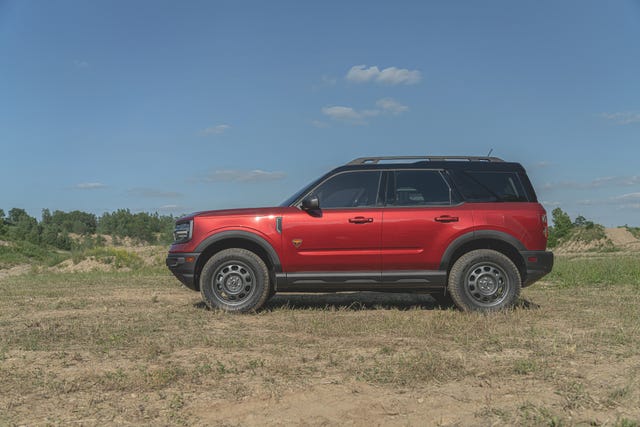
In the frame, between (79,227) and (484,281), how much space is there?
285 feet

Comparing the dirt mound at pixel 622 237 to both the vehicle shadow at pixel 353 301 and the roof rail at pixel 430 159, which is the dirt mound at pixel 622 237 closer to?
the vehicle shadow at pixel 353 301

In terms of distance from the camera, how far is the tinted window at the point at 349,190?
7.48 metres

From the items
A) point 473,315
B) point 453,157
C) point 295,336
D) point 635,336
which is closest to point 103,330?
point 295,336

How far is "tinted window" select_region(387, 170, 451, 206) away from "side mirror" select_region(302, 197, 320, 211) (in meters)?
1.03

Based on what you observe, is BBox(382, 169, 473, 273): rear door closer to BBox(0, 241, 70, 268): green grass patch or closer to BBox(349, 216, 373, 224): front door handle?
BBox(349, 216, 373, 224): front door handle

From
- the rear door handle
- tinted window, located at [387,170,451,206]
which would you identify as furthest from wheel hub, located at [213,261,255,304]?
the rear door handle

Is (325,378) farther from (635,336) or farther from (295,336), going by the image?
(635,336)

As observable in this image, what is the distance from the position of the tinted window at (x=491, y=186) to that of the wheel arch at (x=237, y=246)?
2.72 m

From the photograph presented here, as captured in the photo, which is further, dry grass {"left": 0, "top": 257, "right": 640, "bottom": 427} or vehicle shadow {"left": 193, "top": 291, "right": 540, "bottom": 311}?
vehicle shadow {"left": 193, "top": 291, "right": 540, "bottom": 311}

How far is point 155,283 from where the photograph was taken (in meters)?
12.5

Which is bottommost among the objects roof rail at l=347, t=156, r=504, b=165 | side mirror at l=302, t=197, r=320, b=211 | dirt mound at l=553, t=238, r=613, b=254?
dirt mound at l=553, t=238, r=613, b=254

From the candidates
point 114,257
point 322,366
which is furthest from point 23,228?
point 322,366

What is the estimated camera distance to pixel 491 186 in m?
7.58

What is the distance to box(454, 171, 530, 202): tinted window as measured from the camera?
751 centimetres
